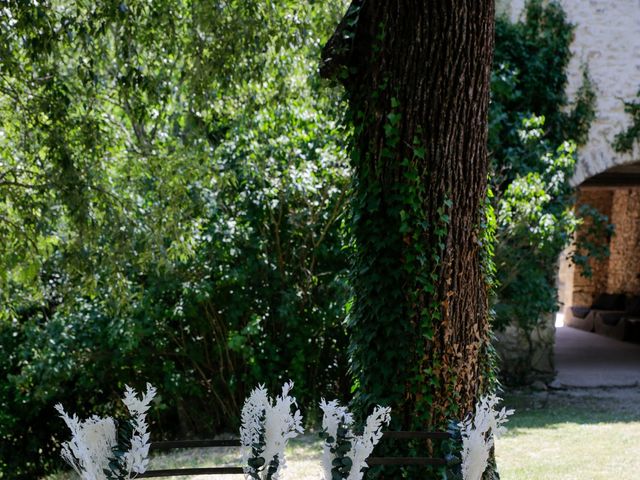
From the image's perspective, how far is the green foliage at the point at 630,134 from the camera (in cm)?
1033

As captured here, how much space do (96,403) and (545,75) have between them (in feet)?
22.9

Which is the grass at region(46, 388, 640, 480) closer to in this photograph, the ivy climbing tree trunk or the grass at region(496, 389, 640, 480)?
the grass at region(496, 389, 640, 480)

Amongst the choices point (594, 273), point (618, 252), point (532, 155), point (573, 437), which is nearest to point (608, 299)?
point (618, 252)

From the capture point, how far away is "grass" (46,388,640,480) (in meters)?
5.89

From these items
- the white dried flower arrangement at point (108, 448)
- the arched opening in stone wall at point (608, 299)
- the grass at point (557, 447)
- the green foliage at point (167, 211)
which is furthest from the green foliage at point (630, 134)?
the white dried flower arrangement at point (108, 448)

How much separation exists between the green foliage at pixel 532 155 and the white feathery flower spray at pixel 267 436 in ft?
19.4

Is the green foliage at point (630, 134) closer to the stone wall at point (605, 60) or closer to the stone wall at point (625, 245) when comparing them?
the stone wall at point (605, 60)

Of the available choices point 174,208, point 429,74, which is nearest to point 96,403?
point 174,208

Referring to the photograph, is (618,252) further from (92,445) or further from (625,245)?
(92,445)

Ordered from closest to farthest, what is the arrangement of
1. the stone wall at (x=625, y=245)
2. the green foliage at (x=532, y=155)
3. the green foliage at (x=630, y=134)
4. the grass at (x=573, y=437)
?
the grass at (x=573, y=437), the green foliage at (x=532, y=155), the green foliage at (x=630, y=134), the stone wall at (x=625, y=245)

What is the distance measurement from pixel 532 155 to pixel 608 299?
8856 millimetres

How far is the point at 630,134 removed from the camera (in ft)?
34.1

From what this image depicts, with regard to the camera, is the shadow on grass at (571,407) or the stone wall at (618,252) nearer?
the shadow on grass at (571,407)

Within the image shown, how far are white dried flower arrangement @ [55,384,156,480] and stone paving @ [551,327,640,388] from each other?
8552 millimetres
